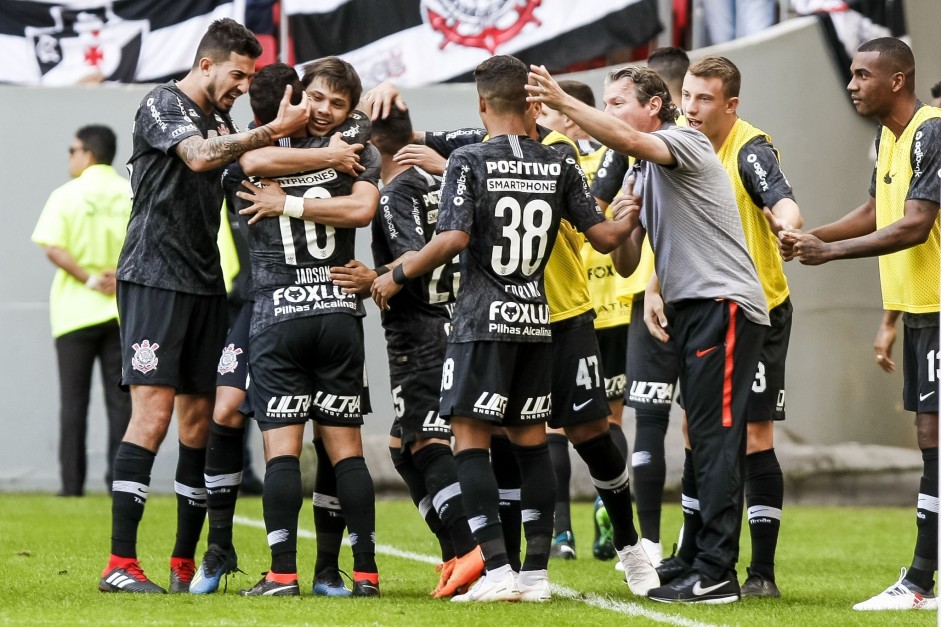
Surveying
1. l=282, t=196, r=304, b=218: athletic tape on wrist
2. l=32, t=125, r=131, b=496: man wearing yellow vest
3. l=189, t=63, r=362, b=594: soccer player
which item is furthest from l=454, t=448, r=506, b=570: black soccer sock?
l=32, t=125, r=131, b=496: man wearing yellow vest

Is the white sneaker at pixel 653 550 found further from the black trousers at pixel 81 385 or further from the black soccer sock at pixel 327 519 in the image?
the black trousers at pixel 81 385

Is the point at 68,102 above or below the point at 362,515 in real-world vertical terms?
above

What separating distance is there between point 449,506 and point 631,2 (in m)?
6.55

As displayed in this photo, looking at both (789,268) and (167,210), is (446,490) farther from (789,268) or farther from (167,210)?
(789,268)

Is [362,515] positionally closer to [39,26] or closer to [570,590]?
[570,590]

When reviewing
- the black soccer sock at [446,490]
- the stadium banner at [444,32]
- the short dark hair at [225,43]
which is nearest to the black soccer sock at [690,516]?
the black soccer sock at [446,490]

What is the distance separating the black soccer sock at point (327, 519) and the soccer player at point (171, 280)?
52 centimetres

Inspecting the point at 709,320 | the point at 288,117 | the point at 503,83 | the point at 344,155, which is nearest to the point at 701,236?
the point at 709,320

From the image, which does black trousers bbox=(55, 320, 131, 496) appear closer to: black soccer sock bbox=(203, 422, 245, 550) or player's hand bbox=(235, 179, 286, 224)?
black soccer sock bbox=(203, 422, 245, 550)

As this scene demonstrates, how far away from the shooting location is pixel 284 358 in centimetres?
566

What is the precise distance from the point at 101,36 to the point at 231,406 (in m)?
6.75

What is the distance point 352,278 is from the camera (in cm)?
573

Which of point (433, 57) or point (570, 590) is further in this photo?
point (433, 57)

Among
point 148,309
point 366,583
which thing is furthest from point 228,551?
point 148,309
